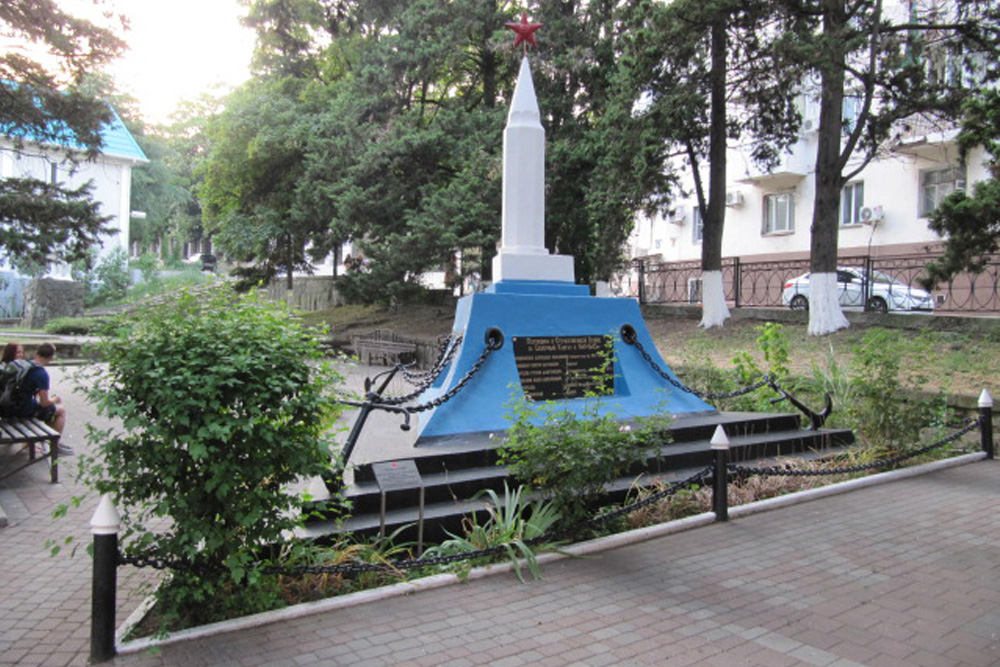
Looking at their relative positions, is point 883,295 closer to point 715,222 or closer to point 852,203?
point 715,222

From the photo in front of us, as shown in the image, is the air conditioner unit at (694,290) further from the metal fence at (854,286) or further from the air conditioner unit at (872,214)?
the air conditioner unit at (872,214)

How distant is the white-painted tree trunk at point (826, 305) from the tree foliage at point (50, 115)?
13209 mm

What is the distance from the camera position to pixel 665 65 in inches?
650

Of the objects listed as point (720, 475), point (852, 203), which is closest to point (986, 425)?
point (720, 475)

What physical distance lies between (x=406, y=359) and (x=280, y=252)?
11.8 metres

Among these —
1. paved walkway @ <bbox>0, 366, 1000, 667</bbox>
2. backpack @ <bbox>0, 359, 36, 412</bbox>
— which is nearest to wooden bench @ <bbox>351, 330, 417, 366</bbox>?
backpack @ <bbox>0, 359, 36, 412</bbox>

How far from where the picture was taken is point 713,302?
17594 millimetres

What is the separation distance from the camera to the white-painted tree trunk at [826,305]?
14984mm

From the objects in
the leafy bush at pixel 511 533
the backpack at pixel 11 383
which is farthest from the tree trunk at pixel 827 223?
the backpack at pixel 11 383

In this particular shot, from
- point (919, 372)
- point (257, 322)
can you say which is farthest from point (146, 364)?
point (919, 372)

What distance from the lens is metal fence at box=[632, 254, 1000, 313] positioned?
56.7 feet

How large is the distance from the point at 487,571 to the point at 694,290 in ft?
63.5

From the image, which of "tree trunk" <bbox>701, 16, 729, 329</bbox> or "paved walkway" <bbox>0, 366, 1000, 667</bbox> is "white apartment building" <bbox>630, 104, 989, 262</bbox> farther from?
"paved walkway" <bbox>0, 366, 1000, 667</bbox>

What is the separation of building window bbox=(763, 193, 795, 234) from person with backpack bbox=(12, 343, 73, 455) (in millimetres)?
24596
